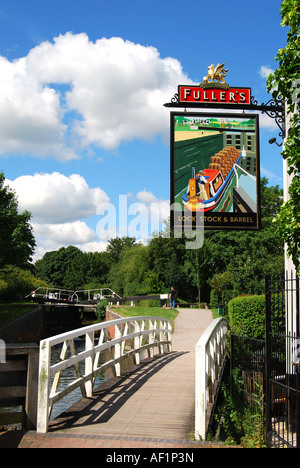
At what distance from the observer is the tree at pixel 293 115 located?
6.28m

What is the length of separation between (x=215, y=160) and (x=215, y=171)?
0.37 meters

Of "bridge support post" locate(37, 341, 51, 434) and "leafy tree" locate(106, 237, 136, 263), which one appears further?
"leafy tree" locate(106, 237, 136, 263)

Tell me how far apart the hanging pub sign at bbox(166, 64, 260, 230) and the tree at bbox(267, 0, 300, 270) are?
7.32 meters

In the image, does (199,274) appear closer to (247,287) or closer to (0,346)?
(247,287)

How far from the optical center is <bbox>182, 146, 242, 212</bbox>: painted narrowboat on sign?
45.9ft

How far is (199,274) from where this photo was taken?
4781 cm

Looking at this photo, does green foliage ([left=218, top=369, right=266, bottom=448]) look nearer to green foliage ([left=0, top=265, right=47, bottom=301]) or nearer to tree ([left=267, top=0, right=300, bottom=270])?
tree ([left=267, top=0, right=300, bottom=270])

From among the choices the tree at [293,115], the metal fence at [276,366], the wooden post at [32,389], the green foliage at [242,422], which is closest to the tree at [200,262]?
the metal fence at [276,366]

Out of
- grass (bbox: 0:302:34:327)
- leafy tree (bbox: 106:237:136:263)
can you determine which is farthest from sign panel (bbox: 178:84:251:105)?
leafy tree (bbox: 106:237:136:263)

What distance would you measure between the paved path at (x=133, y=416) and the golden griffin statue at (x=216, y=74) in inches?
346

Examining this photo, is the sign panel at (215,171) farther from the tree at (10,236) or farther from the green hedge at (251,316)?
the tree at (10,236)

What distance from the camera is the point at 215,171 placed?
14.3m

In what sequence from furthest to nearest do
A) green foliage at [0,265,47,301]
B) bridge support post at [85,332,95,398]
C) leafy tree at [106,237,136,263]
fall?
1. leafy tree at [106,237,136,263]
2. green foliage at [0,265,47,301]
3. bridge support post at [85,332,95,398]

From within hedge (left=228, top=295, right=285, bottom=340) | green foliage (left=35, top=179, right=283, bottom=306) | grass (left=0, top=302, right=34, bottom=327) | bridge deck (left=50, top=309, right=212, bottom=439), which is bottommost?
grass (left=0, top=302, right=34, bottom=327)
